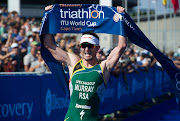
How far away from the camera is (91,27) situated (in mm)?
5484

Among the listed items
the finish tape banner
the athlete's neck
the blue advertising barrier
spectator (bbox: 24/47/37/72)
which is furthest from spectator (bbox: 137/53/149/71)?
the athlete's neck

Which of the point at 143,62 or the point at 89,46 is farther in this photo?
the point at 143,62

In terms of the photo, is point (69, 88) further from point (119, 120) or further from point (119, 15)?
point (119, 120)

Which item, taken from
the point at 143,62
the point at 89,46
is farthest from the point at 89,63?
the point at 143,62

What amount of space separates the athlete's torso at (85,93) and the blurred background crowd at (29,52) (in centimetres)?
390

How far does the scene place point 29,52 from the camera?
1082 cm

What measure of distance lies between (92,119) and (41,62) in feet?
14.3

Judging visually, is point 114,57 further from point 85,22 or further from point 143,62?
point 143,62

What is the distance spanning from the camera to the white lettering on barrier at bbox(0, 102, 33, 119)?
22.0 feet

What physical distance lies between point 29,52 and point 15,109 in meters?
4.13

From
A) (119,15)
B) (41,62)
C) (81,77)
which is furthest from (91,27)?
(41,62)

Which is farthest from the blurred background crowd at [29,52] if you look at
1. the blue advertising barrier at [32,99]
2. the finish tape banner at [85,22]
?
the finish tape banner at [85,22]

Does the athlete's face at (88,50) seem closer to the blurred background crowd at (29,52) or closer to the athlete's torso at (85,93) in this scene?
the athlete's torso at (85,93)

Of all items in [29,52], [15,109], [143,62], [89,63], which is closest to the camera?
[89,63]
